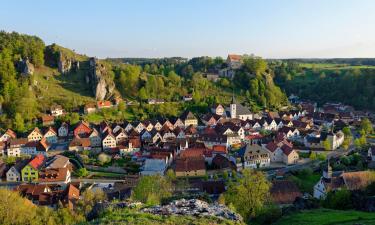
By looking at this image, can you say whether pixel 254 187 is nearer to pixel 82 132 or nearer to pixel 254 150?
pixel 254 150

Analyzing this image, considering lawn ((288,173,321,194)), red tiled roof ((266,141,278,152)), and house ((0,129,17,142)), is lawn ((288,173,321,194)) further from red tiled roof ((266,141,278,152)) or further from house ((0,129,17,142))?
house ((0,129,17,142))

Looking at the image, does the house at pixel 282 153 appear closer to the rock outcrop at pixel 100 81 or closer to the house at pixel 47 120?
the house at pixel 47 120

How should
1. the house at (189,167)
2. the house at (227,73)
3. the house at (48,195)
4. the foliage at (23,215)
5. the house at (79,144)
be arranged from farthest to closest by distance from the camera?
the house at (227,73)
the house at (79,144)
the house at (189,167)
the house at (48,195)
the foliage at (23,215)

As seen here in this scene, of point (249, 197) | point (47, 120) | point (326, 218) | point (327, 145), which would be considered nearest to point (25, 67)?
point (47, 120)

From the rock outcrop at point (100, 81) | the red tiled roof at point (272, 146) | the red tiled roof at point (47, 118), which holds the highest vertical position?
the rock outcrop at point (100, 81)

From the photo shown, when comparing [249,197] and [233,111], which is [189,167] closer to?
[249,197]

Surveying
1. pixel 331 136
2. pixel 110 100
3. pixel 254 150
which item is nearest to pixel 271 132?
pixel 331 136

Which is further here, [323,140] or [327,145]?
[323,140]

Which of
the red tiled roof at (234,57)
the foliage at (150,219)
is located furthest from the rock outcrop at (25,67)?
the foliage at (150,219)
